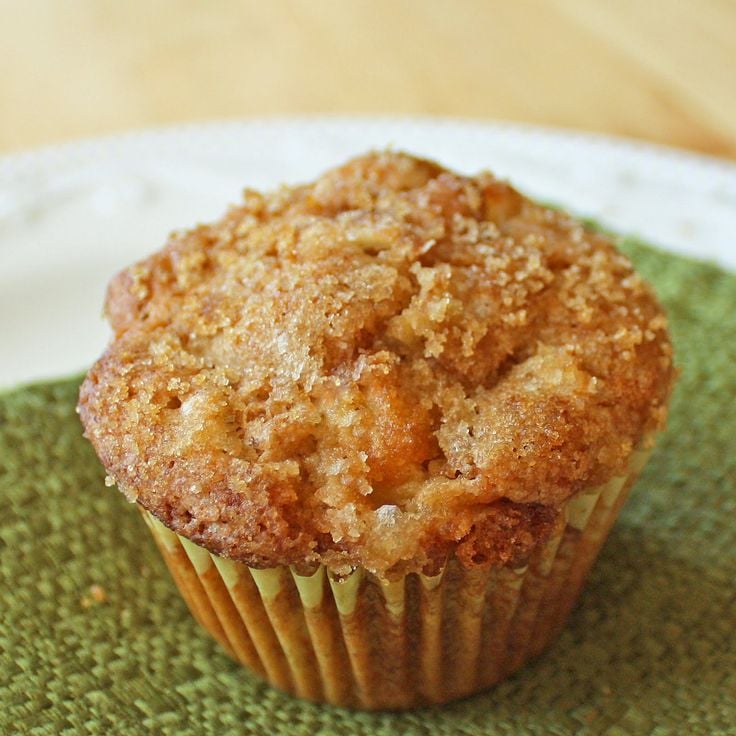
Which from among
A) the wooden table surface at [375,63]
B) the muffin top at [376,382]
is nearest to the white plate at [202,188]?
the wooden table surface at [375,63]

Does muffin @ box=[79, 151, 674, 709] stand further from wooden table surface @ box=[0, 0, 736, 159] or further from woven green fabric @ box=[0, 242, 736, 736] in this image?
wooden table surface @ box=[0, 0, 736, 159]

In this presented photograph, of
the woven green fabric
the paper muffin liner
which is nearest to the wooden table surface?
the woven green fabric

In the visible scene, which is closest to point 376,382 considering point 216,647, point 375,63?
point 216,647

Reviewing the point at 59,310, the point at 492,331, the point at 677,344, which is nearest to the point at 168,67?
the point at 59,310

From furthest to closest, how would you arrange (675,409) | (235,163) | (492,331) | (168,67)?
(168,67), (235,163), (675,409), (492,331)

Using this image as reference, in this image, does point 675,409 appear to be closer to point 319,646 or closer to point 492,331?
point 492,331

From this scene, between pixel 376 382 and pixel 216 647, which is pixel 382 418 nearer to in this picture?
pixel 376 382
